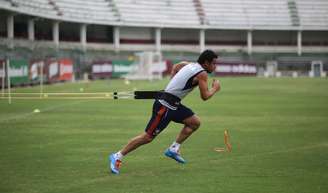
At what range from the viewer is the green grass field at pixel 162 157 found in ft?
31.9

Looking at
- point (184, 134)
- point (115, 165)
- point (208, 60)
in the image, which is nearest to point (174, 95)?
point (208, 60)

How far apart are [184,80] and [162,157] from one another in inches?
90.4

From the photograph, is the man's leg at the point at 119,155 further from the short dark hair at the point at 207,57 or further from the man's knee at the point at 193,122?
the short dark hair at the point at 207,57

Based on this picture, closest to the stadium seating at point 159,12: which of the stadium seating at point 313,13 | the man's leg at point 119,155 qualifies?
the stadium seating at point 313,13

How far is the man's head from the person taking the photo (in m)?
11.1

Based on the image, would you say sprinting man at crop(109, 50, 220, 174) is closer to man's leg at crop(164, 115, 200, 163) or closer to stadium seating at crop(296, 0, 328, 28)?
man's leg at crop(164, 115, 200, 163)

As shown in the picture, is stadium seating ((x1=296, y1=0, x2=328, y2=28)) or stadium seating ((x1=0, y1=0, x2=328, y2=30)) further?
stadium seating ((x1=296, y1=0, x2=328, y2=28))

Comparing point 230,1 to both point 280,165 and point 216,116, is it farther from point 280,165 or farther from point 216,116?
point 280,165

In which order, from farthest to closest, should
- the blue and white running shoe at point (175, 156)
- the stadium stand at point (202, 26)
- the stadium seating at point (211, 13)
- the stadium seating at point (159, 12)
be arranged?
the stadium seating at point (159, 12), the stadium seating at point (211, 13), the stadium stand at point (202, 26), the blue and white running shoe at point (175, 156)

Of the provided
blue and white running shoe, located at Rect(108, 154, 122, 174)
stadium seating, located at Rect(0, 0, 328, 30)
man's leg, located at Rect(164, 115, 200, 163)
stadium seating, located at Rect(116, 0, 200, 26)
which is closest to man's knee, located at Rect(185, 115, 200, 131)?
man's leg, located at Rect(164, 115, 200, 163)

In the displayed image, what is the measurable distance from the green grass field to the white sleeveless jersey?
1.38 m

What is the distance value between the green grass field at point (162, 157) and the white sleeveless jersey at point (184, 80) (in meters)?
1.38

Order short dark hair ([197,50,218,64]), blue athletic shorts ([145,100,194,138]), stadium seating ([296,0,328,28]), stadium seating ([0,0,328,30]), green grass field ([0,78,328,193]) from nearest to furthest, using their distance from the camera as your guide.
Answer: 1. green grass field ([0,78,328,193])
2. blue athletic shorts ([145,100,194,138])
3. short dark hair ([197,50,218,64])
4. stadium seating ([0,0,328,30])
5. stadium seating ([296,0,328,28])

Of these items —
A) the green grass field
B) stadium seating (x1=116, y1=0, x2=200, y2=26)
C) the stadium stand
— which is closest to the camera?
the green grass field
